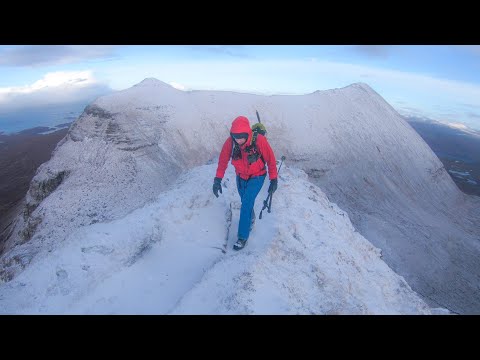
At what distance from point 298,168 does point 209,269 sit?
1057 centimetres

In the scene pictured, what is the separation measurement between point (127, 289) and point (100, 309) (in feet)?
1.62

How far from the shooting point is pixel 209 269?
507cm

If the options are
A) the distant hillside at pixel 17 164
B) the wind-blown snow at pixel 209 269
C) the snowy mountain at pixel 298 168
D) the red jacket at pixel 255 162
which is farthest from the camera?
the distant hillside at pixel 17 164

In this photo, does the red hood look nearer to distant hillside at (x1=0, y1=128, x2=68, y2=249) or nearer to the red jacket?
the red jacket

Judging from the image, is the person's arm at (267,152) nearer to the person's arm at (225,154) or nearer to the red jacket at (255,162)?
the red jacket at (255,162)

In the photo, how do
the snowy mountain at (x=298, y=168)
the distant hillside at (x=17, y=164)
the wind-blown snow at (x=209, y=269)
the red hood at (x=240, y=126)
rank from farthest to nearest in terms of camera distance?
the distant hillside at (x=17, y=164) → the snowy mountain at (x=298, y=168) → the red hood at (x=240, y=126) → the wind-blown snow at (x=209, y=269)

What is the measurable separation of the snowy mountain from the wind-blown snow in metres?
1.03

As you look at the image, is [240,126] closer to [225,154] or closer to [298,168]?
[225,154]

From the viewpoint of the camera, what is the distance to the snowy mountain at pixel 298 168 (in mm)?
14398

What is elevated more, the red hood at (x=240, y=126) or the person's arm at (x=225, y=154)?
the red hood at (x=240, y=126)

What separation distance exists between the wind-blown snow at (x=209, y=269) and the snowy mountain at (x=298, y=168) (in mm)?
1033

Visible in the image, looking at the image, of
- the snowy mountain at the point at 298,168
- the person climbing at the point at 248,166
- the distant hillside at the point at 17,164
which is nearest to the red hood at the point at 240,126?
the person climbing at the point at 248,166

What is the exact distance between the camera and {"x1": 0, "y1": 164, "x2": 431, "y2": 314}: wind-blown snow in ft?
14.5
